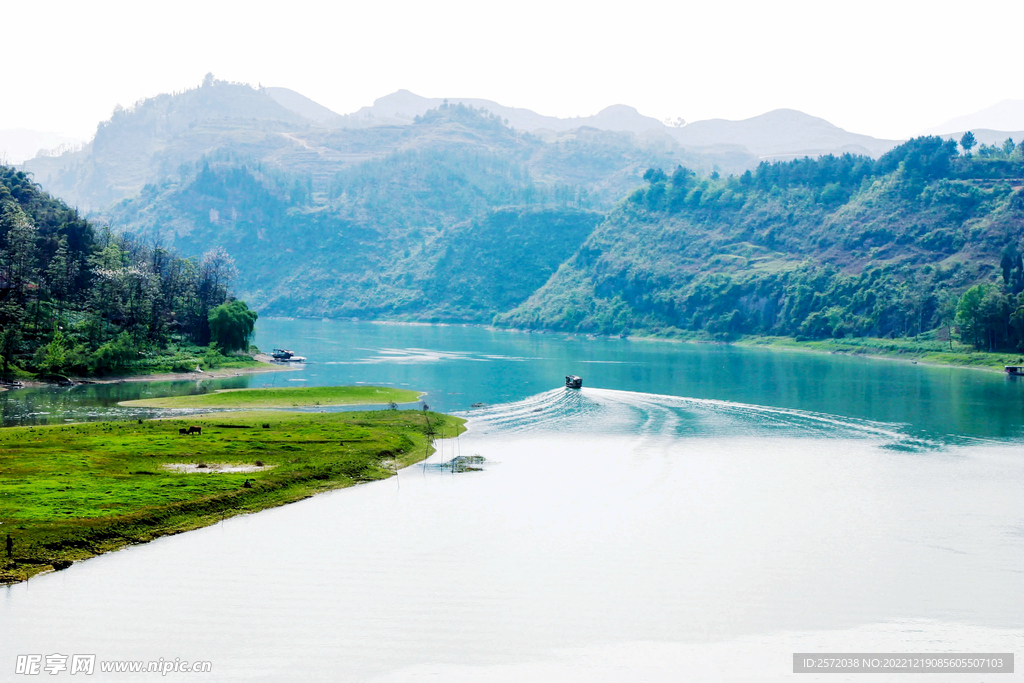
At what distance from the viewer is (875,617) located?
30062mm

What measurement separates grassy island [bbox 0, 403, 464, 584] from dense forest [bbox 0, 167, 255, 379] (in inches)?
1206

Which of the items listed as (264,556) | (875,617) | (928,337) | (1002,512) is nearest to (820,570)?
(875,617)

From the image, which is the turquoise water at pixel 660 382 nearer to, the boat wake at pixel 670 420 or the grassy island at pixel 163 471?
the boat wake at pixel 670 420

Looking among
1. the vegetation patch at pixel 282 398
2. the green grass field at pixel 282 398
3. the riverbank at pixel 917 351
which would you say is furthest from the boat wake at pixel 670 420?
the riverbank at pixel 917 351

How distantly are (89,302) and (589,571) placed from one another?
88.7m

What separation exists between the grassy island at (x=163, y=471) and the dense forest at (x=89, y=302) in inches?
1206

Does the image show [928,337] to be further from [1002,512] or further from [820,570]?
[820,570]

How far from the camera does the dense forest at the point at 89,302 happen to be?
90.8 m

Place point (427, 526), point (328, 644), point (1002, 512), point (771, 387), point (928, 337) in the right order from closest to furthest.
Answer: point (328, 644) → point (427, 526) → point (1002, 512) → point (771, 387) → point (928, 337)

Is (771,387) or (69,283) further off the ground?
(69,283)

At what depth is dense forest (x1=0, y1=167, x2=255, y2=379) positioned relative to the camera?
90812 mm

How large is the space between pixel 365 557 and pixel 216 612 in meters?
7.03

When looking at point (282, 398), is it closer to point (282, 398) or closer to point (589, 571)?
point (282, 398)

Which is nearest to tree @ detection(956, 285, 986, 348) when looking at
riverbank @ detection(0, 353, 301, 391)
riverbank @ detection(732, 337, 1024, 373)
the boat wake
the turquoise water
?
riverbank @ detection(732, 337, 1024, 373)
